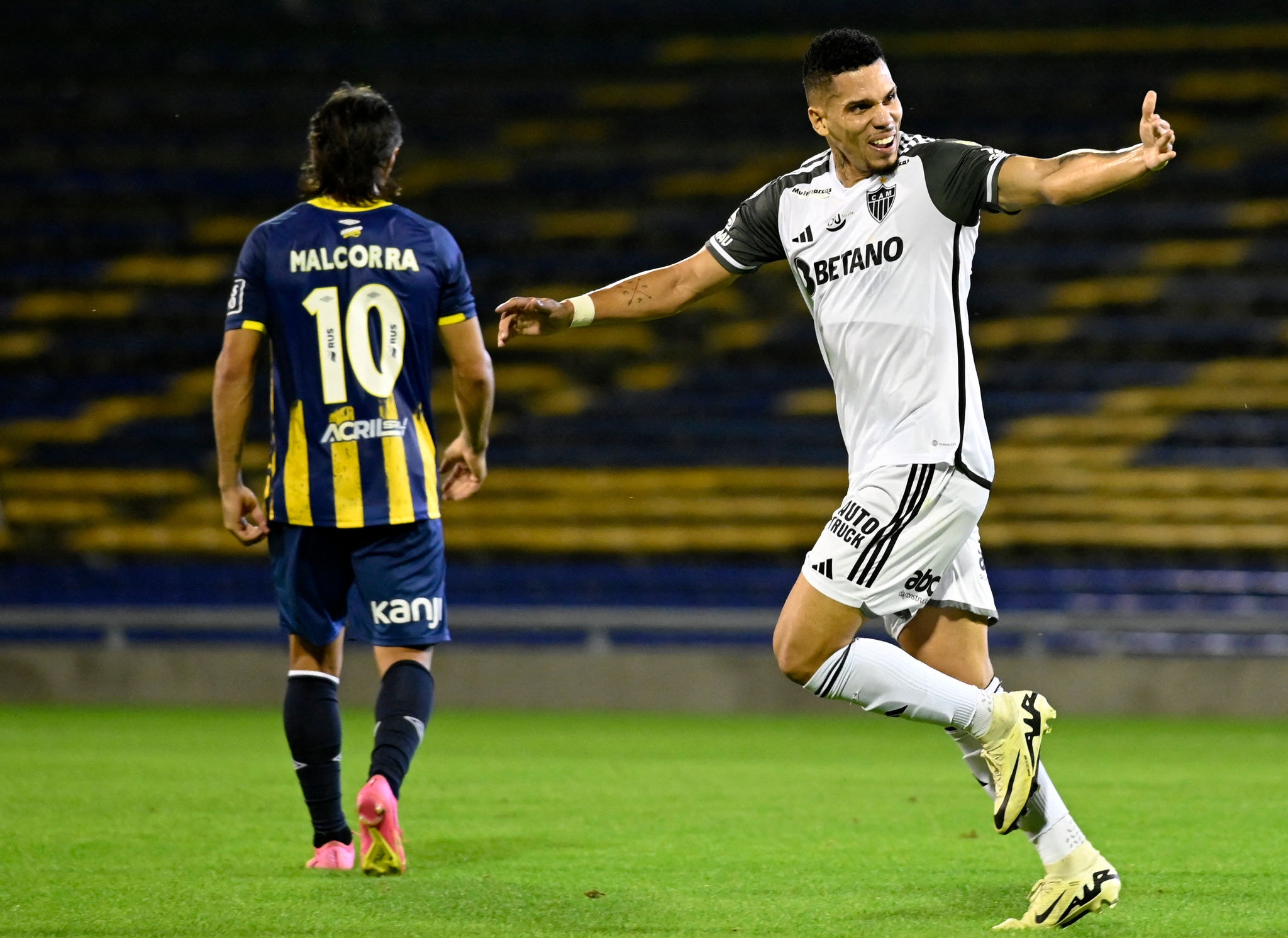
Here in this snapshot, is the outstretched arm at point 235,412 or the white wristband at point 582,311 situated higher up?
the white wristband at point 582,311

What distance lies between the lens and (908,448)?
11.3 feet

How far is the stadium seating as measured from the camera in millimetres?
12477

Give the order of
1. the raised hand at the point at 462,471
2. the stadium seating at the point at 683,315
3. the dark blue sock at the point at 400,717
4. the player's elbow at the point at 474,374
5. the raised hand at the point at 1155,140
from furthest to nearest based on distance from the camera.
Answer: the stadium seating at the point at 683,315
the raised hand at the point at 462,471
the player's elbow at the point at 474,374
the dark blue sock at the point at 400,717
the raised hand at the point at 1155,140

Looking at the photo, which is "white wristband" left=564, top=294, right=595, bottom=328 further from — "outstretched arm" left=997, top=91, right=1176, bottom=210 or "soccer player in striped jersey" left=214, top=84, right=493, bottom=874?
"outstretched arm" left=997, top=91, right=1176, bottom=210

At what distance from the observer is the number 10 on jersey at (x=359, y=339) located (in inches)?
163

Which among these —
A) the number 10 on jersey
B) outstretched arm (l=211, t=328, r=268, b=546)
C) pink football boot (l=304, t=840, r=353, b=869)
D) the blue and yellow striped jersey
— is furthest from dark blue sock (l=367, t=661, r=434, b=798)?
the number 10 on jersey

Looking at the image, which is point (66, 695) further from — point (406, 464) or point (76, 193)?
point (406, 464)

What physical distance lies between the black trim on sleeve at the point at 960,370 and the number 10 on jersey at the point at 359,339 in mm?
1402

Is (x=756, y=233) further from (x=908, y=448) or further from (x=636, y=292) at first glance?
(x=908, y=448)

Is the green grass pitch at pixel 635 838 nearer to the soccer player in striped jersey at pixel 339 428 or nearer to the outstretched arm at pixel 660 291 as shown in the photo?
the soccer player in striped jersey at pixel 339 428

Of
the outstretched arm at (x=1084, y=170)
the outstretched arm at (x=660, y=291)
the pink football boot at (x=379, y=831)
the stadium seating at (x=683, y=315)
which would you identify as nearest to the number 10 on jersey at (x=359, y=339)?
the outstretched arm at (x=660, y=291)

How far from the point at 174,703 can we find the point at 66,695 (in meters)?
0.69

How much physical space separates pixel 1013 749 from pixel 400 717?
150cm

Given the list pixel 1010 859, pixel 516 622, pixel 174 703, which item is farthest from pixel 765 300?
pixel 1010 859
